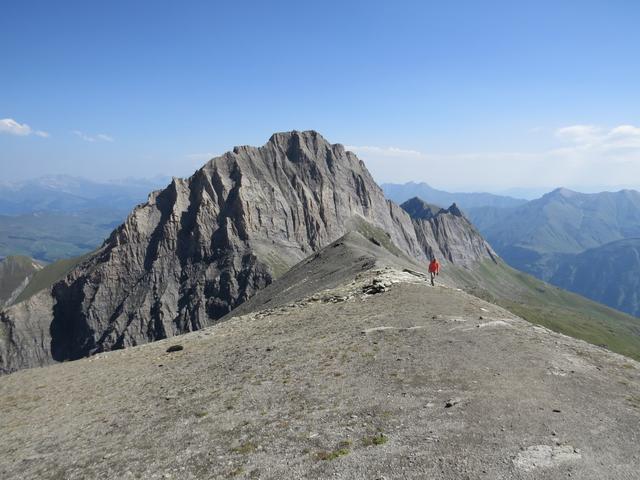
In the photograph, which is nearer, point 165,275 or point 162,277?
point 162,277

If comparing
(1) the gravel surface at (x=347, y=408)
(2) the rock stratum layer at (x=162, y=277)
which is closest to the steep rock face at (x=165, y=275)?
(2) the rock stratum layer at (x=162, y=277)

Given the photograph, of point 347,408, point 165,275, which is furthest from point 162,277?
point 347,408

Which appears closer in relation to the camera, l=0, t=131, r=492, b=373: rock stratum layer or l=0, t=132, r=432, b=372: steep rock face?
l=0, t=131, r=492, b=373: rock stratum layer

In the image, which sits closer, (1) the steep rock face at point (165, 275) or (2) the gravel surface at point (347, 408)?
(2) the gravel surface at point (347, 408)

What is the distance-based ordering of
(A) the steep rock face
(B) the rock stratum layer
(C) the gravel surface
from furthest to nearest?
(A) the steep rock face < (B) the rock stratum layer < (C) the gravel surface

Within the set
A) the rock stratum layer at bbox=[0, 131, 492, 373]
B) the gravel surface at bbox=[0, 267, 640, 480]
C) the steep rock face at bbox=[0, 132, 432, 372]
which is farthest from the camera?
the steep rock face at bbox=[0, 132, 432, 372]

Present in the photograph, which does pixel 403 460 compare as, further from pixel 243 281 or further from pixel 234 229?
pixel 234 229

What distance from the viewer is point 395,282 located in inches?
1852

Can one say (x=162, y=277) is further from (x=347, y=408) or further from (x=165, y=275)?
(x=347, y=408)

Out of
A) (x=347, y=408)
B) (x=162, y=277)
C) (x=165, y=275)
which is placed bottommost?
(x=162, y=277)

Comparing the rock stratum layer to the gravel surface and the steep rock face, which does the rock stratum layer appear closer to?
the steep rock face

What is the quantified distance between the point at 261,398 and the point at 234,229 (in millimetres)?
166891

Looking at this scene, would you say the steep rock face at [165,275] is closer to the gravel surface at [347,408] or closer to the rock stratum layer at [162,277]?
the rock stratum layer at [162,277]

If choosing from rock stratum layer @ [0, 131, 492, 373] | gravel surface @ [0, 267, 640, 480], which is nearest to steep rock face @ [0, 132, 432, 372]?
rock stratum layer @ [0, 131, 492, 373]
